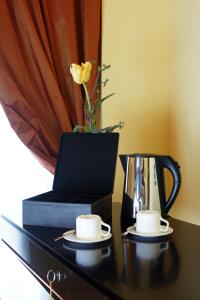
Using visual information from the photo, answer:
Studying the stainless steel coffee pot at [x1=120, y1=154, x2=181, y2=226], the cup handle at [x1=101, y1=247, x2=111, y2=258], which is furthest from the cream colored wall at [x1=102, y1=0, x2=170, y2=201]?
the cup handle at [x1=101, y1=247, x2=111, y2=258]

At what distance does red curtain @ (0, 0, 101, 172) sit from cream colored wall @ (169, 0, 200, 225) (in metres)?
0.40

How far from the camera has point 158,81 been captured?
1.82 metres

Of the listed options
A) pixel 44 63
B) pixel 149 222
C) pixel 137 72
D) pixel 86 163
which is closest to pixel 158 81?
pixel 137 72

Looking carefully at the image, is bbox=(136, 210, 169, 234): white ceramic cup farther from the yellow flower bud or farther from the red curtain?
the red curtain

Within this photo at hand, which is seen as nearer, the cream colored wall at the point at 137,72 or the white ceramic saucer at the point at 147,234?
the white ceramic saucer at the point at 147,234

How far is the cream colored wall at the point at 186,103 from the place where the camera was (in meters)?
1.64

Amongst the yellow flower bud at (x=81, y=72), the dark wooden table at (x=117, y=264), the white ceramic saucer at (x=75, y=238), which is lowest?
the dark wooden table at (x=117, y=264)

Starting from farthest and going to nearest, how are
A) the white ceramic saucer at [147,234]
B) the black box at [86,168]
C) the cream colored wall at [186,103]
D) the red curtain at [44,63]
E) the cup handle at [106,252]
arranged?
the cream colored wall at [186,103] → the red curtain at [44,63] → the black box at [86,168] → the white ceramic saucer at [147,234] → the cup handle at [106,252]

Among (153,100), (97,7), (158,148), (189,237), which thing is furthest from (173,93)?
(189,237)

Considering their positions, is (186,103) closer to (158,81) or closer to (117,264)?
(158,81)

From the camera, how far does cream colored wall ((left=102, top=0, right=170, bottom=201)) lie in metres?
1.69

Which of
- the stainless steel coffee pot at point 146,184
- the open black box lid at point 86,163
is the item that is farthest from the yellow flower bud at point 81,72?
the stainless steel coffee pot at point 146,184

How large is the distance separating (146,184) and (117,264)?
0.33 meters

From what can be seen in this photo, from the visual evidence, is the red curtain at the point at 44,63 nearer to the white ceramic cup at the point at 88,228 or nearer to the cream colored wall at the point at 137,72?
the cream colored wall at the point at 137,72
